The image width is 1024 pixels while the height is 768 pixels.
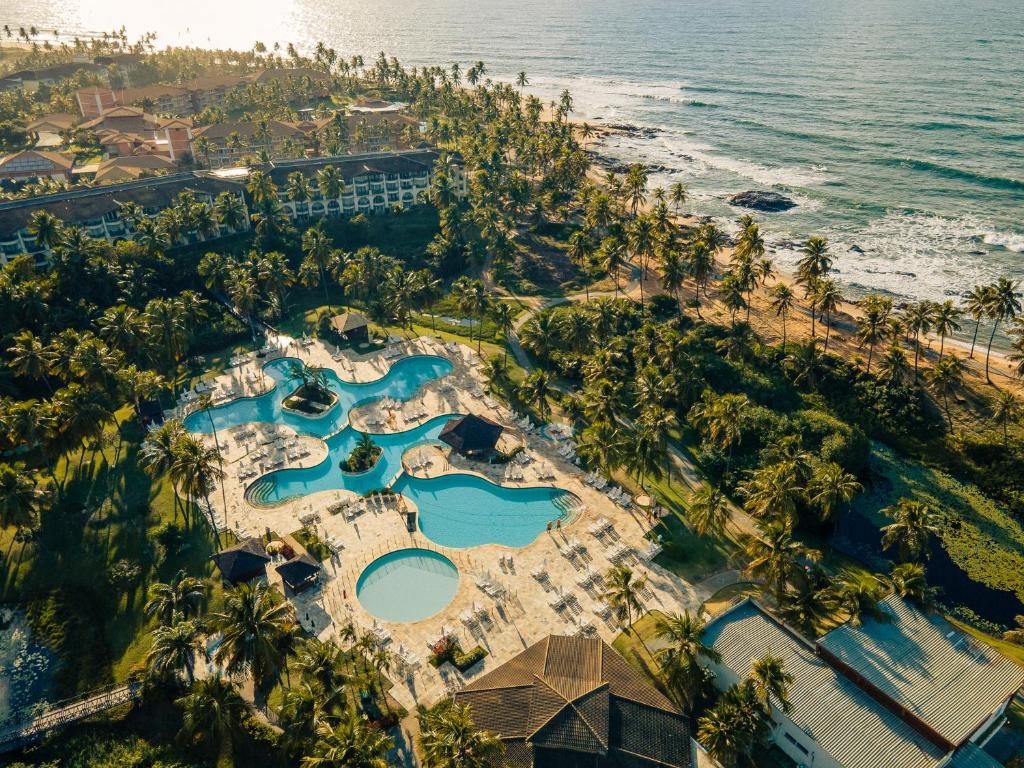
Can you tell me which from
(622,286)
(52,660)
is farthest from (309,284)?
(52,660)

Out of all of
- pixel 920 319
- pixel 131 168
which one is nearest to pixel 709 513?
pixel 920 319

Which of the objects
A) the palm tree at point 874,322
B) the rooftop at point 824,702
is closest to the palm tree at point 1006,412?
the palm tree at point 874,322

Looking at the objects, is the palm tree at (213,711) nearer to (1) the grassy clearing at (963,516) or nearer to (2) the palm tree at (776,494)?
(2) the palm tree at (776,494)

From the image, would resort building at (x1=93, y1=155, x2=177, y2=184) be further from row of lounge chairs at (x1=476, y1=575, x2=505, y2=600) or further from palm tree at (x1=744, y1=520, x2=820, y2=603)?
palm tree at (x1=744, y1=520, x2=820, y2=603)

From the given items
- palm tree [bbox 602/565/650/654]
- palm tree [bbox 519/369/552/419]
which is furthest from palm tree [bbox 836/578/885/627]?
palm tree [bbox 519/369/552/419]

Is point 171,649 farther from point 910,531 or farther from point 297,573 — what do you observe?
point 910,531

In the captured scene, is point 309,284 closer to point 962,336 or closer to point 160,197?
point 160,197
